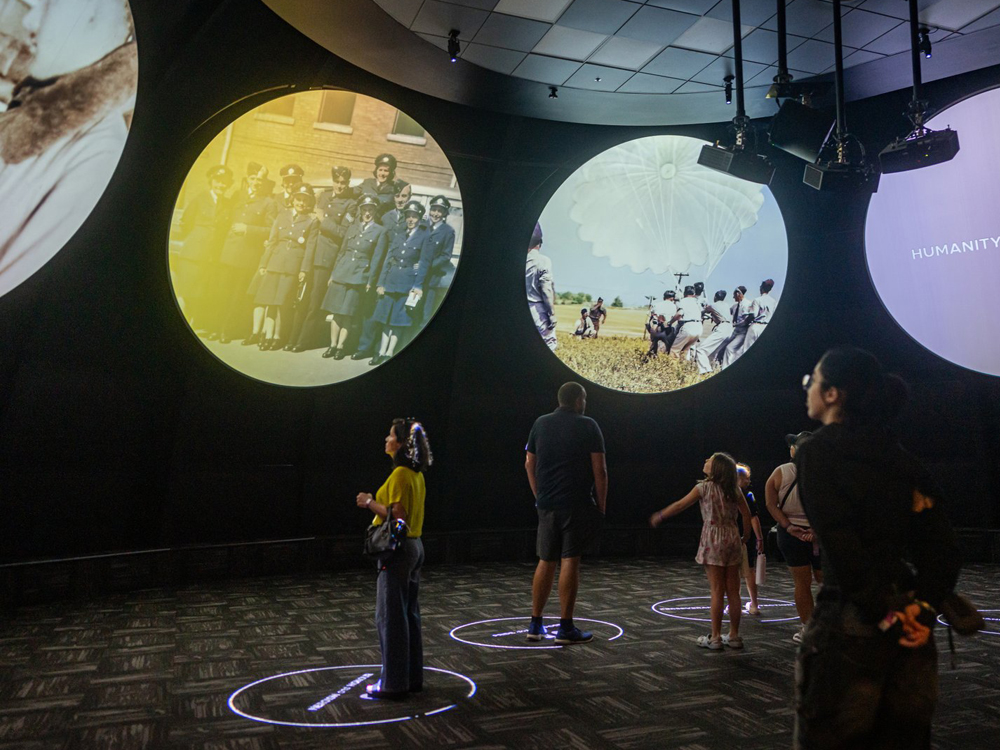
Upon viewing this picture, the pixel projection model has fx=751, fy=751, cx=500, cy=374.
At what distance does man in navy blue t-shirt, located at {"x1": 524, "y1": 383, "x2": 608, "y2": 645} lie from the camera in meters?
4.10

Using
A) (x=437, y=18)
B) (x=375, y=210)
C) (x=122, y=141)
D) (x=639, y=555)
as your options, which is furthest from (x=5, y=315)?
(x=639, y=555)

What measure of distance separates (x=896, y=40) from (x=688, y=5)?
175 cm

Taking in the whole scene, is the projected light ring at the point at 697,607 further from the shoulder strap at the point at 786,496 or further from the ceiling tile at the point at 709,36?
the ceiling tile at the point at 709,36

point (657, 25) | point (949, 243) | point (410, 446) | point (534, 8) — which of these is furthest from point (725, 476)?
point (949, 243)

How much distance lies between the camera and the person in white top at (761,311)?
736 cm

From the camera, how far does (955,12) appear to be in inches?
202

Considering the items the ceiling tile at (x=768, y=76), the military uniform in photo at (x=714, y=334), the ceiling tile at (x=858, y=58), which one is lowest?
the military uniform in photo at (x=714, y=334)

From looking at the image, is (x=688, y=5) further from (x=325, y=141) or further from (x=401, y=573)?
(x=401, y=573)

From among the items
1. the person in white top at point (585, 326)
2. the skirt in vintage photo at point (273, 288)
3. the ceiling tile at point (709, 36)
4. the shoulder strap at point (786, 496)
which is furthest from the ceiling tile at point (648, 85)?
the shoulder strap at point (786, 496)

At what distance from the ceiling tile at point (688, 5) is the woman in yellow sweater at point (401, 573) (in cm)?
352

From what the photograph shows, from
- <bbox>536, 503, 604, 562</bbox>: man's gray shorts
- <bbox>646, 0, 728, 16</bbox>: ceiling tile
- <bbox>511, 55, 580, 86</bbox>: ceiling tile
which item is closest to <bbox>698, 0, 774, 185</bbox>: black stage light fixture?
<bbox>646, 0, 728, 16</bbox>: ceiling tile

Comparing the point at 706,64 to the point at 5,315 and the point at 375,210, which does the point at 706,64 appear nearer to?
the point at 375,210

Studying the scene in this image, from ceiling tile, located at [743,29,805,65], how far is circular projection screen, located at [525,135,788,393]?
144 centimetres

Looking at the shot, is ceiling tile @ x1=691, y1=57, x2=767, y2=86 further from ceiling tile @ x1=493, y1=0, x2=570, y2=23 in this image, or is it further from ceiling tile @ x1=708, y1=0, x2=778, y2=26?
ceiling tile @ x1=493, y1=0, x2=570, y2=23
